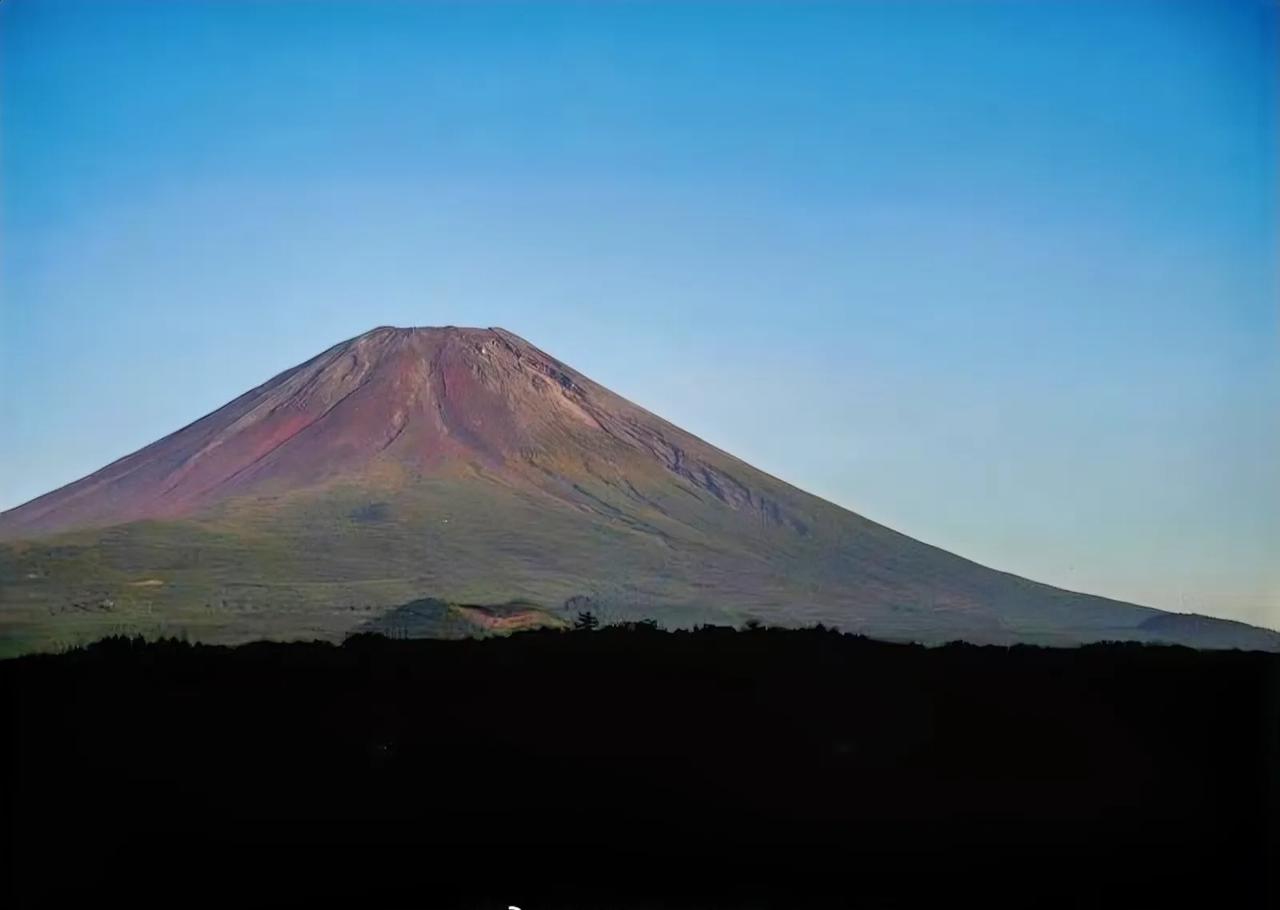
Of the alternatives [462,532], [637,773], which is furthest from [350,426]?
[637,773]

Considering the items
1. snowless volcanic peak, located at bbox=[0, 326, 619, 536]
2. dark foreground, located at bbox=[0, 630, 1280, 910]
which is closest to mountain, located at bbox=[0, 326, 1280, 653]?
snowless volcanic peak, located at bbox=[0, 326, 619, 536]

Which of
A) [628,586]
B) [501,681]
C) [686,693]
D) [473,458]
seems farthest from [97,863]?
[473,458]

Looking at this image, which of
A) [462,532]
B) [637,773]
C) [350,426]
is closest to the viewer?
[637,773]

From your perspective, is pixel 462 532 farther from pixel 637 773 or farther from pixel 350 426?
pixel 637 773

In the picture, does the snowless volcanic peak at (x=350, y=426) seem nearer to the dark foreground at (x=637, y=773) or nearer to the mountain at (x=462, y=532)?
the mountain at (x=462, y=532)

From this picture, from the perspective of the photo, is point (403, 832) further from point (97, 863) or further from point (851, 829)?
point (851, 829)

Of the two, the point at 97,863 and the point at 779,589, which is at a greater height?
the point at 779,589
